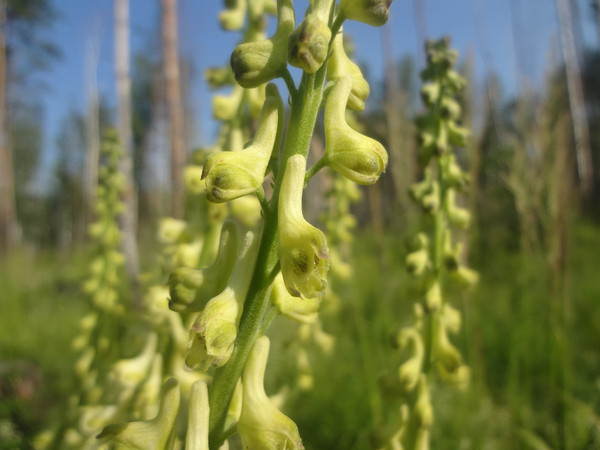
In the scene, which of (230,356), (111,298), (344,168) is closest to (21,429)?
(111,298)

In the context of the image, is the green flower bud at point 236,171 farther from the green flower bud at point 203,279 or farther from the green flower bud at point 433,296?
the green flower bud at point 433,296

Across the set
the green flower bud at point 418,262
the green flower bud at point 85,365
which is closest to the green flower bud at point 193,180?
the green flower bud at point 418,262

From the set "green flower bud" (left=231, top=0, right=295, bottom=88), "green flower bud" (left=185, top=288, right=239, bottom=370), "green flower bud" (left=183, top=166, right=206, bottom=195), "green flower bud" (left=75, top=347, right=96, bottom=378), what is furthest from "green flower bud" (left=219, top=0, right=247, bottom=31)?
"green flower bud" (left=75, top=347, right=96, bottom=378)

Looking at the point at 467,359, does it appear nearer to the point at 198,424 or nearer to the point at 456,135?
the point at 456,135

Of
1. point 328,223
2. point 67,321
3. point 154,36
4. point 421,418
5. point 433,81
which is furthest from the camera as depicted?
point 154,36

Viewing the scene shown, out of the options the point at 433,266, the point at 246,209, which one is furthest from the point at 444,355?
the point at 246,209

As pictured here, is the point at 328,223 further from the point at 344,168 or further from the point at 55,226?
the point at 55,226
